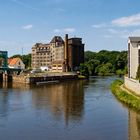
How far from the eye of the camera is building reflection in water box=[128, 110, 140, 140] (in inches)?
777

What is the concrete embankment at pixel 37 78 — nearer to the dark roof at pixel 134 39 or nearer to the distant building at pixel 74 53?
the distant building at pixel 74 53

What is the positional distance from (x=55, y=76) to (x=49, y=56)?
50.2m

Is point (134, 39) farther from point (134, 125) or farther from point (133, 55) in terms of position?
point (134, 125)

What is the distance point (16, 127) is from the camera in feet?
73.4

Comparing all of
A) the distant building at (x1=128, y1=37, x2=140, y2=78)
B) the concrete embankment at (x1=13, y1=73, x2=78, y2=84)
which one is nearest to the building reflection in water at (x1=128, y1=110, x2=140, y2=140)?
the distant building at (x1=128, y1=37, x2=140, y2=78)

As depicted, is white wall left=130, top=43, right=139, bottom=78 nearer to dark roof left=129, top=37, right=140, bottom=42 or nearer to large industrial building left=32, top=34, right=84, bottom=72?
dark roof left=129, top=37, right=140, bottom=42

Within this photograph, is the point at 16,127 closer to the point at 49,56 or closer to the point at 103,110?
the point at 103,110

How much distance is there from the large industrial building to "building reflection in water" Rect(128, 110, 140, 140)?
75.6m

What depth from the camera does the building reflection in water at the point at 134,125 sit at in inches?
777

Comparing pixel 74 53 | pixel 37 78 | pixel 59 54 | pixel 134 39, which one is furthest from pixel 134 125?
pixel 59 54

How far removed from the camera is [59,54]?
396 feet

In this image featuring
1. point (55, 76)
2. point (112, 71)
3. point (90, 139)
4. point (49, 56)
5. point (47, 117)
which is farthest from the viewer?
point (49, 56)

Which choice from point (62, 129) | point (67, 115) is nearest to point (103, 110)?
point (67, 115)

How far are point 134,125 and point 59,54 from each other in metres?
98.5
